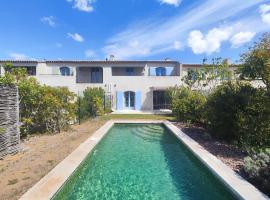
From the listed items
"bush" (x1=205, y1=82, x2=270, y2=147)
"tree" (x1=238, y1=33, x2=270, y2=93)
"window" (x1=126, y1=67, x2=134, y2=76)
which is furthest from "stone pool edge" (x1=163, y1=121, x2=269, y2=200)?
"window" (x1=126, y1=67, x2=134, y2=76)

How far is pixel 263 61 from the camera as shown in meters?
11.0

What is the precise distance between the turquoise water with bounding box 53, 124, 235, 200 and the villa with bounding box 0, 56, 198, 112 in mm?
21780

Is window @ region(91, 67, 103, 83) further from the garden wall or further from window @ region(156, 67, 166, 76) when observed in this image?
the garden wall

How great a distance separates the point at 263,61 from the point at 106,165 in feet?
24.1

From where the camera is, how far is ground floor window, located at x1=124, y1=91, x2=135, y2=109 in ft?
115

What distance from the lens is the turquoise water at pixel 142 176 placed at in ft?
22.7

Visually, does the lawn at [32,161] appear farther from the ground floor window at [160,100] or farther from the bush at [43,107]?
the ground floor window at [160,100]

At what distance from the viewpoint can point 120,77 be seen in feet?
114

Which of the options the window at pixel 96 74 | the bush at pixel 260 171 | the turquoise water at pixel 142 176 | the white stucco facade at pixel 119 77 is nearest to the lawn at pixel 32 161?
the turquoise water at pixel 142 176

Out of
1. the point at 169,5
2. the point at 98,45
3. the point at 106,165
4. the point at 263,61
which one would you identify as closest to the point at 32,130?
the point at 106,165

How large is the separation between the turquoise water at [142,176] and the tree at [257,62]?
13.6 ft

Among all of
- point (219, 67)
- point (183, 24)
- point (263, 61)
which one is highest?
point (183, 24)

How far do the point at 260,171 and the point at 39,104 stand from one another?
11.2 meters

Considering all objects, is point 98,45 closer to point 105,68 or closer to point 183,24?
point 105,68
